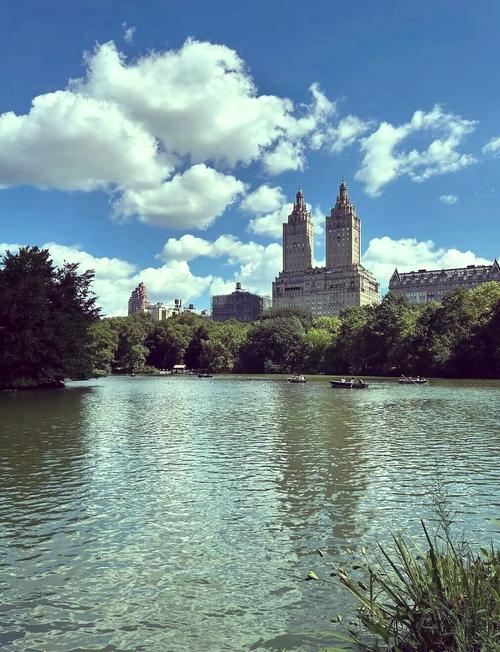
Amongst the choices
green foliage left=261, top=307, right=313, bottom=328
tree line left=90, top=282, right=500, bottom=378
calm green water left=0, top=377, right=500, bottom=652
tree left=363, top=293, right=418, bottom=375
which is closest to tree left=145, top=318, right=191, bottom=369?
tree line left=90, top=282, right=500, bottom=378

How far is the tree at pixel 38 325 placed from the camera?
64.8 metres

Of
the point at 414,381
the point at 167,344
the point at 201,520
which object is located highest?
the point at 167,344

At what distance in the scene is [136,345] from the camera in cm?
15600

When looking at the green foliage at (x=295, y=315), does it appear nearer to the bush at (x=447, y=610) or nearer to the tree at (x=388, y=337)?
the tree at (x=388, y=337)

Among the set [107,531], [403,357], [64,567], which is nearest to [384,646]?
[64,567]

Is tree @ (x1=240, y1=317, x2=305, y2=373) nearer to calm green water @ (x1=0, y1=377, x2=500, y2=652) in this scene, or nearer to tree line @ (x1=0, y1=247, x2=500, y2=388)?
tree line @ (x1=0, y1=247, x2=500, y2=388)

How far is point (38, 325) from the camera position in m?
67.8

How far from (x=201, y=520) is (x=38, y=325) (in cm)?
5919

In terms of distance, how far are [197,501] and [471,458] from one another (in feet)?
36.1

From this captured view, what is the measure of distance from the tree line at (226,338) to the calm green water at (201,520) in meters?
40.1

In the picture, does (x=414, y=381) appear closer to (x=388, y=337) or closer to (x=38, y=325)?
(x=388, y=337)

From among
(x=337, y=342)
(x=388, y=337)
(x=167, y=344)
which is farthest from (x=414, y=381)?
(x=167, y=344)

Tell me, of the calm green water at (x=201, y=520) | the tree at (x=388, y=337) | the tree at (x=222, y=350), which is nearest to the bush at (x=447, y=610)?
the calm green water at (x=201, y=520)

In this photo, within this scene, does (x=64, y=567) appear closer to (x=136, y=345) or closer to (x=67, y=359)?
(x=67, y=359)
